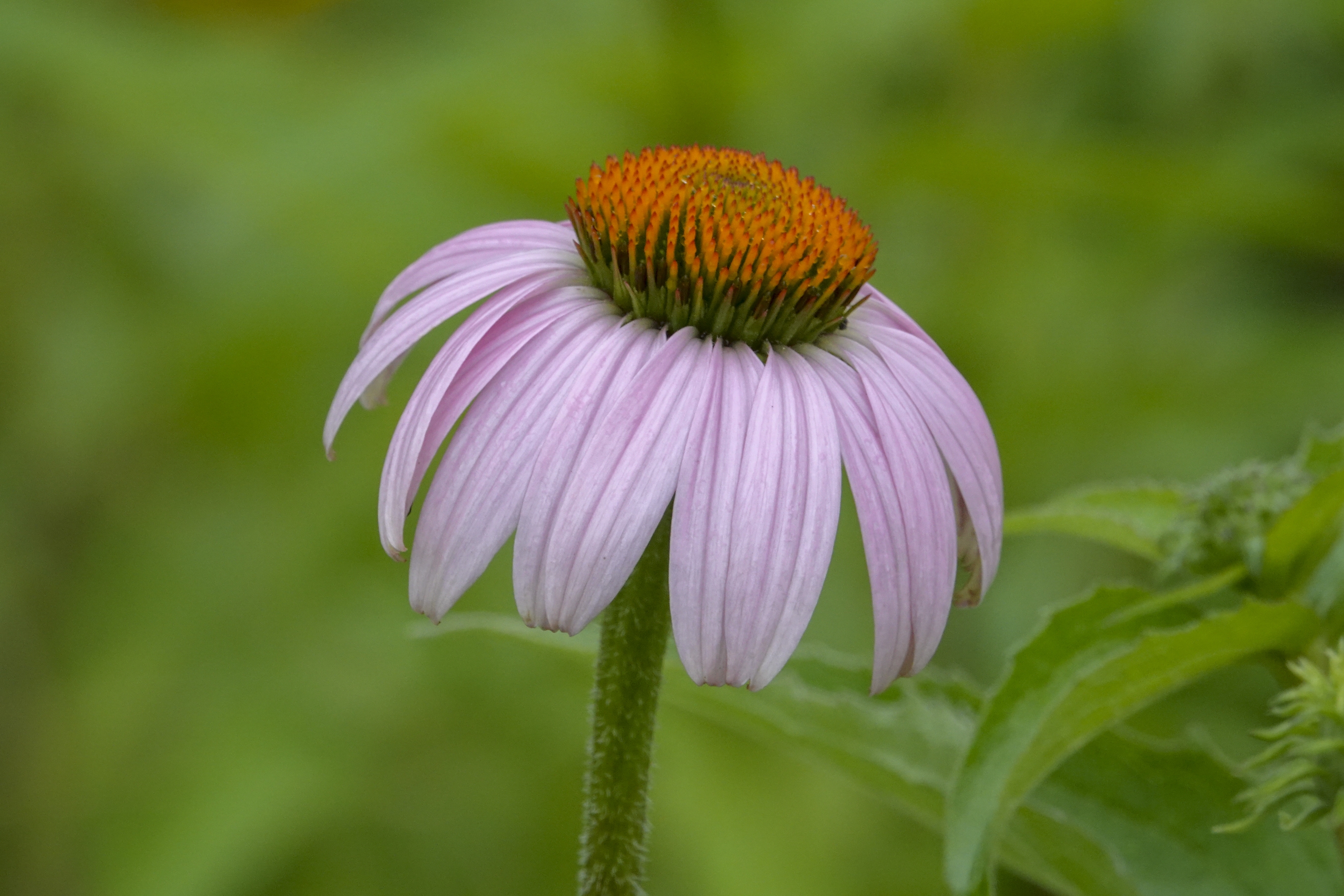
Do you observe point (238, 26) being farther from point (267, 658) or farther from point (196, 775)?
point (196, 775)

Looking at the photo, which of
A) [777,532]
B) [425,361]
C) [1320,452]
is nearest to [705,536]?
[777,532]

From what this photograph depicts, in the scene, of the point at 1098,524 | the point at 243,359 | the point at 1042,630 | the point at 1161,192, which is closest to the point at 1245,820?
the point at 1042,630

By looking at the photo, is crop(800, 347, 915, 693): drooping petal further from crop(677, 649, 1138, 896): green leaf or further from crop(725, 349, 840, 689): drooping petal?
crop(677, 649, 1138, 896): green leaf

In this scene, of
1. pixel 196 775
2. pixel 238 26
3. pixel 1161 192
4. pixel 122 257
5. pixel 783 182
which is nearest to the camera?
pixel 783 182

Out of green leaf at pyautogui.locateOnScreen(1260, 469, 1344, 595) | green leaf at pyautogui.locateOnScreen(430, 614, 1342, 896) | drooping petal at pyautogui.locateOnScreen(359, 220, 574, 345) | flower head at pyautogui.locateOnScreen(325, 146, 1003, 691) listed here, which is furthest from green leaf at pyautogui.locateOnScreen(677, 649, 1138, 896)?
drooping petal at pyautogui.locateOnScreen(359, 220, 574, 345)

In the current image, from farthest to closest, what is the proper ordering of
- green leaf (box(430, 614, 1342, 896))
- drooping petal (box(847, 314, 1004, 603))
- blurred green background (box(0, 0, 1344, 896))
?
blurred green background (box(0, 0, 1344, 896)) < green leaf (box(430, 614, 1342, 896)) < drooping petal (box(847, 314, 1004, 603))

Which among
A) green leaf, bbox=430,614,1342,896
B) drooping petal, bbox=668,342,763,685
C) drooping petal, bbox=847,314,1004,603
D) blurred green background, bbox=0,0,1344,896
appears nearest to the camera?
drooping petal, bbox=668,342,763,685

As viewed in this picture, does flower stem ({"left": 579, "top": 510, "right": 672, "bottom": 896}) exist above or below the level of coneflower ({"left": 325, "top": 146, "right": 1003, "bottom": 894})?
below
